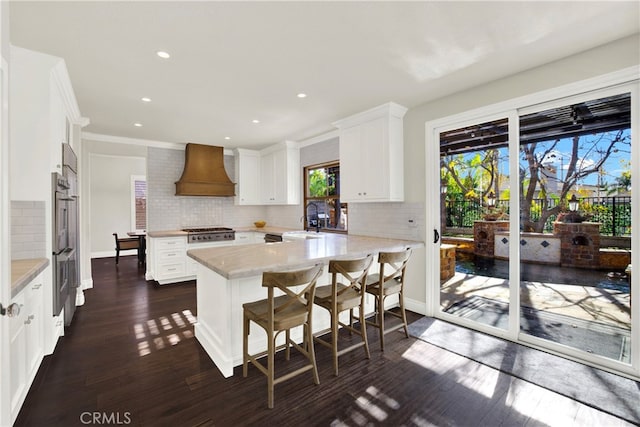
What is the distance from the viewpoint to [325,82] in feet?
9.59

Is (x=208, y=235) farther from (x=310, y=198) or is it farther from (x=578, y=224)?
(x=578, y=224)

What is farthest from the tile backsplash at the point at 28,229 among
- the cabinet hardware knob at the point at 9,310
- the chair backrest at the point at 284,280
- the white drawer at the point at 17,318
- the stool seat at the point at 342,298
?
the stool seat at the point at 342,298

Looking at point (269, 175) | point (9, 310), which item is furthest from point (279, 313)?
point (269, 175)

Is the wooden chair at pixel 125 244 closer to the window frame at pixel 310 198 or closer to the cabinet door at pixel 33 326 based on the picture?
the window frame at pixel 310 198

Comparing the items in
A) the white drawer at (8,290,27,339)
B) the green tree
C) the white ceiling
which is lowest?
the white drawer at (8,290,27,339)

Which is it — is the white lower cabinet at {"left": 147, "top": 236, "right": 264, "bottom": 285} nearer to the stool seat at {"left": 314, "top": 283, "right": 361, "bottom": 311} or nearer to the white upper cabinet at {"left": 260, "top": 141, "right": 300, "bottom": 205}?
the white upper cabinet at {"left": 260, "top": 141, "right": 300, "bottom": 205}

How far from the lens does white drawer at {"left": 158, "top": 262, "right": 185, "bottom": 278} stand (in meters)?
4.92

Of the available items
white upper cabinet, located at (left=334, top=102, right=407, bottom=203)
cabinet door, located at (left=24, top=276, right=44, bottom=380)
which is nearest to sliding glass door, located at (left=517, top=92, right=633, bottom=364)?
white upper cabinet, located at (left=334, top=102, right=407, bottom=203)

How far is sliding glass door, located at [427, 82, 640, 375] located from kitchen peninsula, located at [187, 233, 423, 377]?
125cm

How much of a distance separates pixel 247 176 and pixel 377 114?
11.1 feet

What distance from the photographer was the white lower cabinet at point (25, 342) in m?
1.75

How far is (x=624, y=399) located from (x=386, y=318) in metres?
1.92

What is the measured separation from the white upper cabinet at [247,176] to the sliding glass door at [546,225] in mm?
3845

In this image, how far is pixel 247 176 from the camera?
20.2 ft
